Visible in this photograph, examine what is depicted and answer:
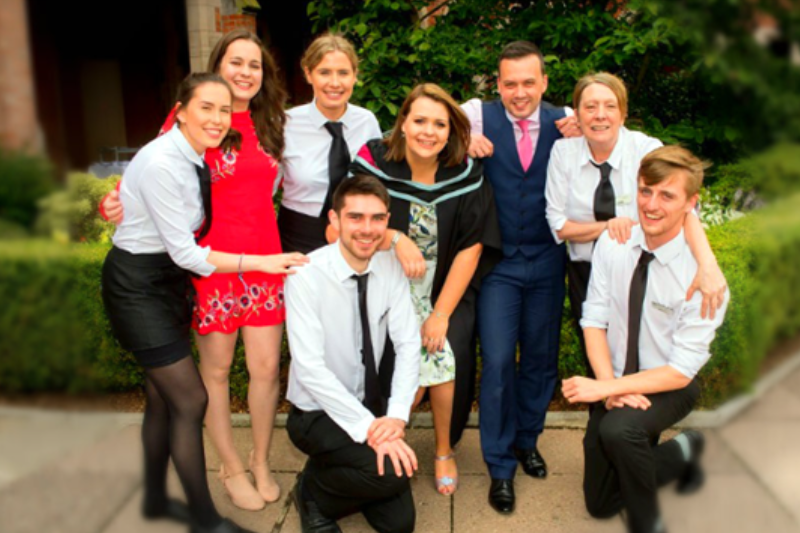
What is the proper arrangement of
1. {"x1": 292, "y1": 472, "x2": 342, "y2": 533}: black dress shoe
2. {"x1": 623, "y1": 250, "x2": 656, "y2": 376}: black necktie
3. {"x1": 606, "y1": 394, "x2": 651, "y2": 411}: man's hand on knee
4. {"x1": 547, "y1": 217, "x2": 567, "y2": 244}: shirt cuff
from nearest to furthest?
{"x1": 623, "y1": 250, "x2": 656, "y2": 376}: black necktie → {"x1": 606, "y1": 394, "x2": 651, "y2": 411}: man's hand on knee → {"x1": 292, "y1": 472, "x2": 342, "y2": 533}: black dress shoe → {"x1": 547, "y1": 217, "x2": 567, "y2": 244}: shirt cuff

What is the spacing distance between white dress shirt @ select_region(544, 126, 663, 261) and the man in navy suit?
106mm

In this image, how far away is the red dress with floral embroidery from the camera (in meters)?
3.05

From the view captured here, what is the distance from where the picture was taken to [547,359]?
364cm

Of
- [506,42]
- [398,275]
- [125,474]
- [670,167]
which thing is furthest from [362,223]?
[506,42]

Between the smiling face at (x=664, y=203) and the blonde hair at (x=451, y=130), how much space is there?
0.94 m

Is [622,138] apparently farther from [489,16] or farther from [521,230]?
[489,16]

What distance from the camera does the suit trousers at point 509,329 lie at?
346 centimetres

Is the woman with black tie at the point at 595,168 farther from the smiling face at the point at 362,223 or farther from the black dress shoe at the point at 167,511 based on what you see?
the black dress shoe at the point at 167,511

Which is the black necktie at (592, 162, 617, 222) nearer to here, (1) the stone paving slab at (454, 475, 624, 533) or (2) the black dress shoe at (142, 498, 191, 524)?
(1) the stone paving slab at (454, 475, 624, 533)

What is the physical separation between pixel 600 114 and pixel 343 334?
4.76 ft

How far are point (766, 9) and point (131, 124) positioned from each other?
51 centimetres

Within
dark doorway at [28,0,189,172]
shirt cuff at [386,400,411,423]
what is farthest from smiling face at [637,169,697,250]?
dark doorway at [28,0,189,172]

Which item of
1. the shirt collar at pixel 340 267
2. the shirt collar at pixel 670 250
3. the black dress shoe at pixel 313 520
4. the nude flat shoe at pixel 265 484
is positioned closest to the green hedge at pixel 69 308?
the shirt collar at pixel 670 250

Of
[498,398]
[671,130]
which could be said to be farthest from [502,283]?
[671,130]
